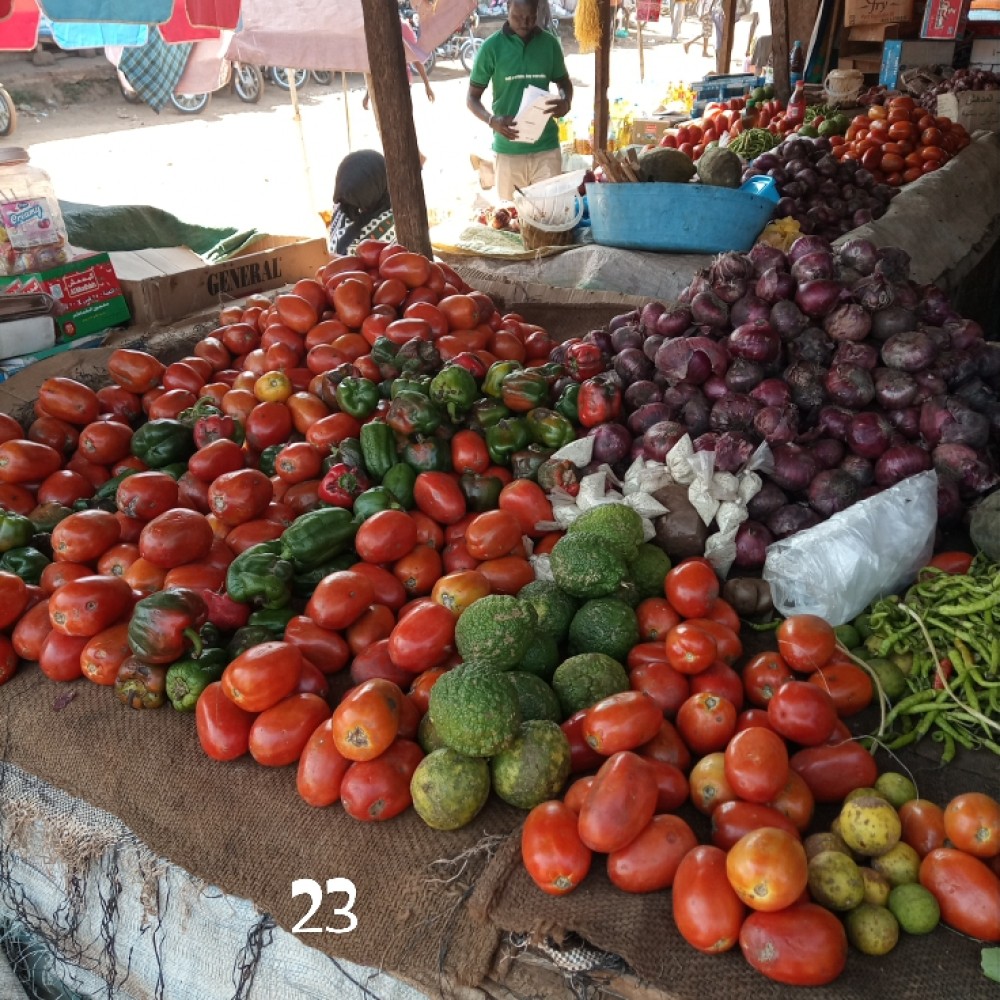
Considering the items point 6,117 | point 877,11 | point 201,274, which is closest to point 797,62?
point 877,11

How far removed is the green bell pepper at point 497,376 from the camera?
3055 millimetres

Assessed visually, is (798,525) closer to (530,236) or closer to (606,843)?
(606,843)

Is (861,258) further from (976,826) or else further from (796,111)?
(796,111)

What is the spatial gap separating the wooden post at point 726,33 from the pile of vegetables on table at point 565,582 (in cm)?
977

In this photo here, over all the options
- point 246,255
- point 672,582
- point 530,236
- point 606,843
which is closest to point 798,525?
point 672,582

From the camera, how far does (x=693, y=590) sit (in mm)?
2160

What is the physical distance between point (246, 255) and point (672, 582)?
4088 millimetres

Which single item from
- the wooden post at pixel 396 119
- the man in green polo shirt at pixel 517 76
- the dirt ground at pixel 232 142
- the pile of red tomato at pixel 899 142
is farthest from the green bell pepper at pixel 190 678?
the pile of red tomato at pixel 899 142

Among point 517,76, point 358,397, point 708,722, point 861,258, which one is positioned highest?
point 517,76

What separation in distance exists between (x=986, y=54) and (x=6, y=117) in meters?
16.4

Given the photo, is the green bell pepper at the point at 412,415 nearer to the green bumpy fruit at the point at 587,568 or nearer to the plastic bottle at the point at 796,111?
the green bumpy fruit at the point at 587,568

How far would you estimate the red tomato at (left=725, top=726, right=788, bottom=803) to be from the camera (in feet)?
5.22

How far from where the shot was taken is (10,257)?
4.27 metres

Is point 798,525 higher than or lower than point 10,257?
lower
